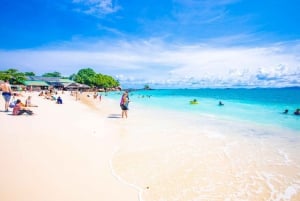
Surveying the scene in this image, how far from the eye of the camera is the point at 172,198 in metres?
4.93

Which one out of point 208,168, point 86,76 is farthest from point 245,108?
point 86,76

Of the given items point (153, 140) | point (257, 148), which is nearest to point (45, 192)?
point (153, 140)

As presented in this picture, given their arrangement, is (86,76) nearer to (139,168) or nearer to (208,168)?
(139,168)

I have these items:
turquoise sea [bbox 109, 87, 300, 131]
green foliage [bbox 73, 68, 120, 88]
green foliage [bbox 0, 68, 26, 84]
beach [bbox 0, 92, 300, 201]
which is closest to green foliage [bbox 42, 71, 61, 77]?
green foliage [bbox 73, 68, 120, 88]

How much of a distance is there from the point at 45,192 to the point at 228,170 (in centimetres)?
480

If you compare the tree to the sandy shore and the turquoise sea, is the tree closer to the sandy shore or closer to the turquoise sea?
Answer: the turquoise sea

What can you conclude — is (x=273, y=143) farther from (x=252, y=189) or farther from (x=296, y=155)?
(x=252, y=189)

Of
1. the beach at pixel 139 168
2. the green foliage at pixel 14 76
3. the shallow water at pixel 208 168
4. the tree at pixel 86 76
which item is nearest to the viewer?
the beach at pixel 139 168

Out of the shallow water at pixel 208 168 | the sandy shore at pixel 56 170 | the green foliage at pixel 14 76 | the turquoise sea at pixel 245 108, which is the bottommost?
the turquoise sea at pixel 245 108

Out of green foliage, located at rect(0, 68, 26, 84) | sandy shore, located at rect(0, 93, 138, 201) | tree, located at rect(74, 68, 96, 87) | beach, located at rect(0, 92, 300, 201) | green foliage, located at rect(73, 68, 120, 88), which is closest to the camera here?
sandy shore, located at rect(0, 93, 138, 201)

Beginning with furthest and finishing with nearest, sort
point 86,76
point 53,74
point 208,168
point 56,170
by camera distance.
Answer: point 53,74 → point 86,76 → point 208,168 → point 56,170

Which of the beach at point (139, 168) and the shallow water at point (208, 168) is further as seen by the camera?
the shallow water at point (208, 168)

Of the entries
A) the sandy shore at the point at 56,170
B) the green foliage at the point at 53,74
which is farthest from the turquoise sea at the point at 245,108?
the green foliage at the point at 53,74

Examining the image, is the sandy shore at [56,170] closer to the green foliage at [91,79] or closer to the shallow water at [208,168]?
the shallow water at [208,168]
